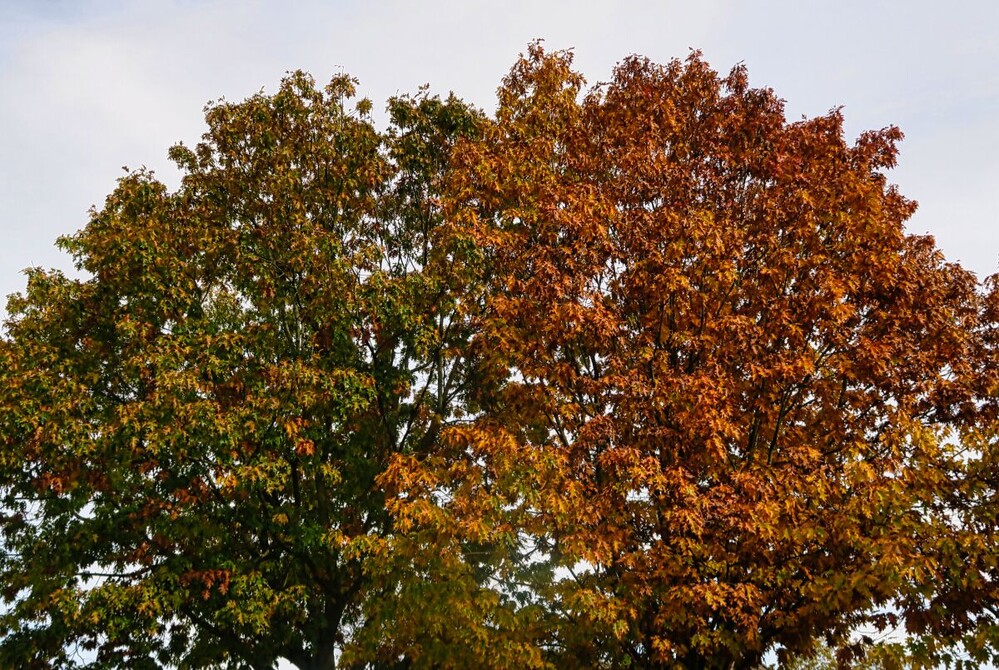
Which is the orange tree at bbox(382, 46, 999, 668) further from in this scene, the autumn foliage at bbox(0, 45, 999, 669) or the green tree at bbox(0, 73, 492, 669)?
the green tree at bbox(0, 73, 492, 669)

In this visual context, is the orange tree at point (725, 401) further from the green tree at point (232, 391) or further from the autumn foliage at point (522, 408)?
the green tree at point (232, 391)

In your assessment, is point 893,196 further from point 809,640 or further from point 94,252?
point 94,252

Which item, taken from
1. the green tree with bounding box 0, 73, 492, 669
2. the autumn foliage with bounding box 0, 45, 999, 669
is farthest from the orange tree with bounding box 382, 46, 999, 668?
the green tree with bounding box 0, 73, 492, 669

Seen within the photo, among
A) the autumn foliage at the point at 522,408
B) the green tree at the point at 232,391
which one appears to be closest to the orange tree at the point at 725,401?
the autumn foliage at the point at 522,408

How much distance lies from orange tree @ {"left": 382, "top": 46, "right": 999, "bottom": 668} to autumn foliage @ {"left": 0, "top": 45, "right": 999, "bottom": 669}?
73mm

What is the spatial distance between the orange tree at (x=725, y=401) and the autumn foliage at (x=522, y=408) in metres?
0.07

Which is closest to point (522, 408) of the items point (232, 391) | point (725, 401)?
point (725, 401)

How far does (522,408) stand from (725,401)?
3793mm

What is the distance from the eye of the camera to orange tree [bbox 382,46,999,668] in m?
13.0

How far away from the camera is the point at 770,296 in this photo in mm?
14828

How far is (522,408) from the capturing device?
15594 millimetres

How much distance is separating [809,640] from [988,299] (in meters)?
7.00

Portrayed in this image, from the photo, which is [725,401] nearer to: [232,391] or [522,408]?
[522,408]

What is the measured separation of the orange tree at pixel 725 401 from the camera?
42.5 ft
